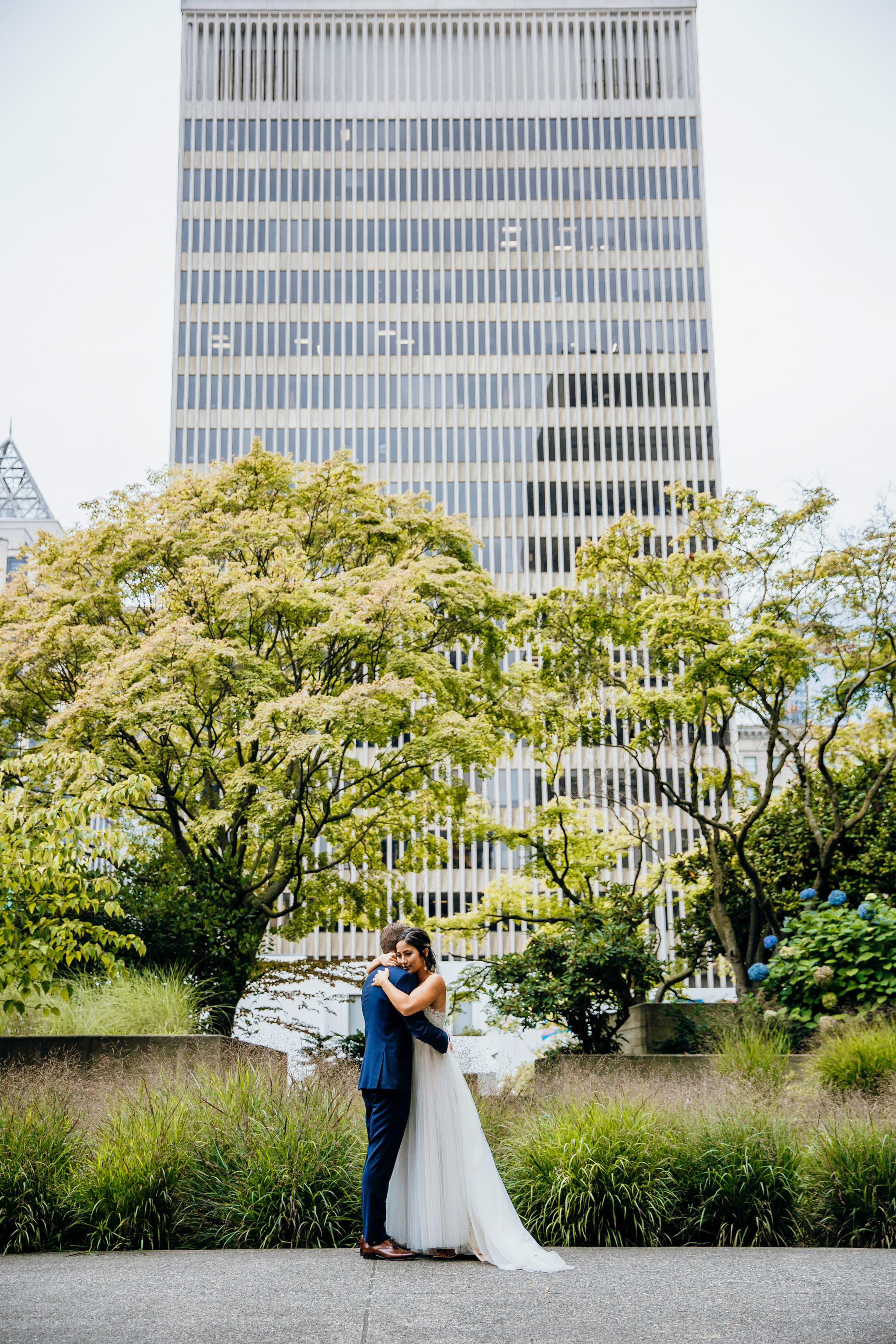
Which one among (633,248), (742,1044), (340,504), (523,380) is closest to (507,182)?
(633,248)

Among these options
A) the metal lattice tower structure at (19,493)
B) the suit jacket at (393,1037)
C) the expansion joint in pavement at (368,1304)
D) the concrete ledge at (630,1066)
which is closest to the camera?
the expansion joint in pavement at (368,1304)

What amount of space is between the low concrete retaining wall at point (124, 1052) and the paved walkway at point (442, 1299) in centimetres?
413

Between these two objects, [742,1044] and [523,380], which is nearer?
[742,1044]

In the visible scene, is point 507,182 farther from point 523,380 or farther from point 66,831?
point 66,831

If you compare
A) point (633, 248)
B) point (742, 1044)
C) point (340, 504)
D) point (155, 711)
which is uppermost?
point (633, 248)

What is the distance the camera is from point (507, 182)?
213ft

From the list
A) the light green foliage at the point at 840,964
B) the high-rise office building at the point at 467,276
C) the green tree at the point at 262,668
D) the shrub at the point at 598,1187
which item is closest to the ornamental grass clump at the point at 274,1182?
the shrub at the point at 598,1187

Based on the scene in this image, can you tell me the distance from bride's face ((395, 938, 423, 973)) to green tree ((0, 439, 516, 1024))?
760 centimetres

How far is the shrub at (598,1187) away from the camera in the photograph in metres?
6.15

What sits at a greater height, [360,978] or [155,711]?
[155,711]

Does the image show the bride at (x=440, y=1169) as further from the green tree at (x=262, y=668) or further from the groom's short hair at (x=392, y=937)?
the green tree at (x=262, y=668)

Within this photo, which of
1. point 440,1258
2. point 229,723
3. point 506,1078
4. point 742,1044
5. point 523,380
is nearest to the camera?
point 440,1258

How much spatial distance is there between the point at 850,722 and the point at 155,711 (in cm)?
1180

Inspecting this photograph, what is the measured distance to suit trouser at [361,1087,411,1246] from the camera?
563 centimetres
